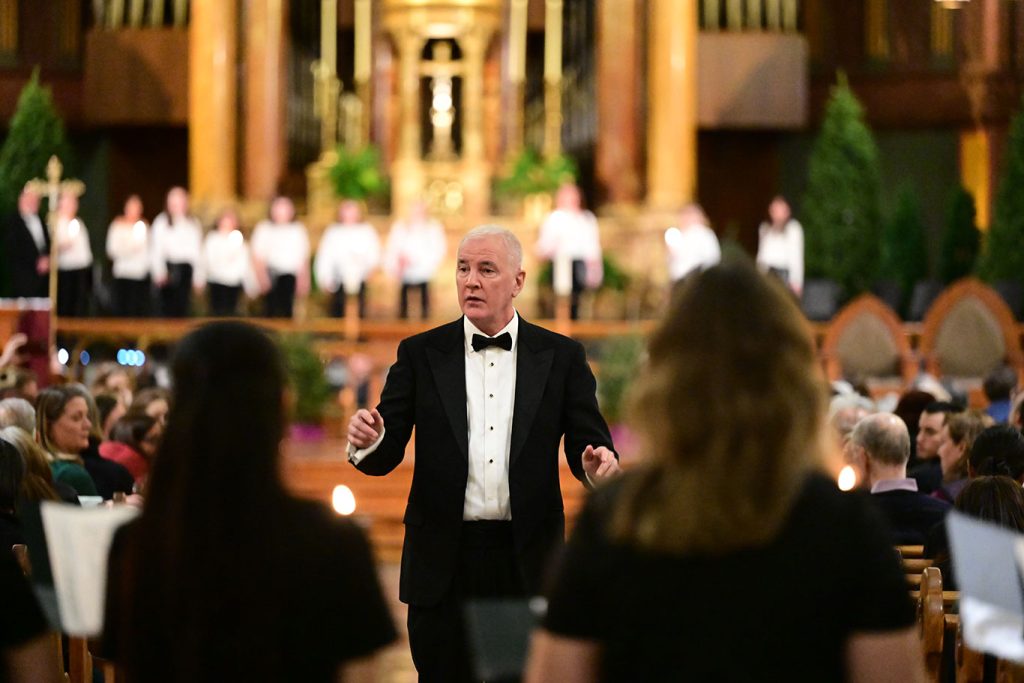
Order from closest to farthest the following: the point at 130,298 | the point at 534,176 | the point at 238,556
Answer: the point at 238,556
the point at 130,298
the point at 534,176

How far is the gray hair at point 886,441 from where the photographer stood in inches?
201

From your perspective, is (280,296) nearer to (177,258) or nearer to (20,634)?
A: (177,258)

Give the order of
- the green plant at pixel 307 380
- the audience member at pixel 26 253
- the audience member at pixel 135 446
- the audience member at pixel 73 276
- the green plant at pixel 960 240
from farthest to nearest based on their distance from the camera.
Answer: the green plant at pixel 960 240 → the audience member at pixel 73 276 → the audience member at pixel 26 253 → the green plant at pixel 307 380 → the audience member at pixel 135 446

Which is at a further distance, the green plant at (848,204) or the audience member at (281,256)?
the green plant at (848,204)

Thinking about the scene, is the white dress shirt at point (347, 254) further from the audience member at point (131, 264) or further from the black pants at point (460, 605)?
the black pants at point (460, 605)

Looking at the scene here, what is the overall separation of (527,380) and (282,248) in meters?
12.5

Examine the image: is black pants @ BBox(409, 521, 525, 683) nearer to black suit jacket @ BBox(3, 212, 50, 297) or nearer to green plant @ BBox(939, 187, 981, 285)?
black suit jacket @ BBox(3, 212, 50, 297)

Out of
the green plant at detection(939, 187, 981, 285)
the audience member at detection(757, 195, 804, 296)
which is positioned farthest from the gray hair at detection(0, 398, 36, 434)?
the green plant at detection(939, 187, 981, 285)

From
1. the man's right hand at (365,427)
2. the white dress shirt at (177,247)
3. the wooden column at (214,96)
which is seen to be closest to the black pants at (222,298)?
the white dress shirt at (177,247)

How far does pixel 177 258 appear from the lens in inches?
645

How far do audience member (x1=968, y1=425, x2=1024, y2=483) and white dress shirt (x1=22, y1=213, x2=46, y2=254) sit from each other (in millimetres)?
12144

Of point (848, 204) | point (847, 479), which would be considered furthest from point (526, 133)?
point (847, 479)

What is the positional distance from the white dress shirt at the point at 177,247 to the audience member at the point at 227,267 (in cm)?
11

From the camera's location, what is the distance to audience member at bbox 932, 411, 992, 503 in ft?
19.6
